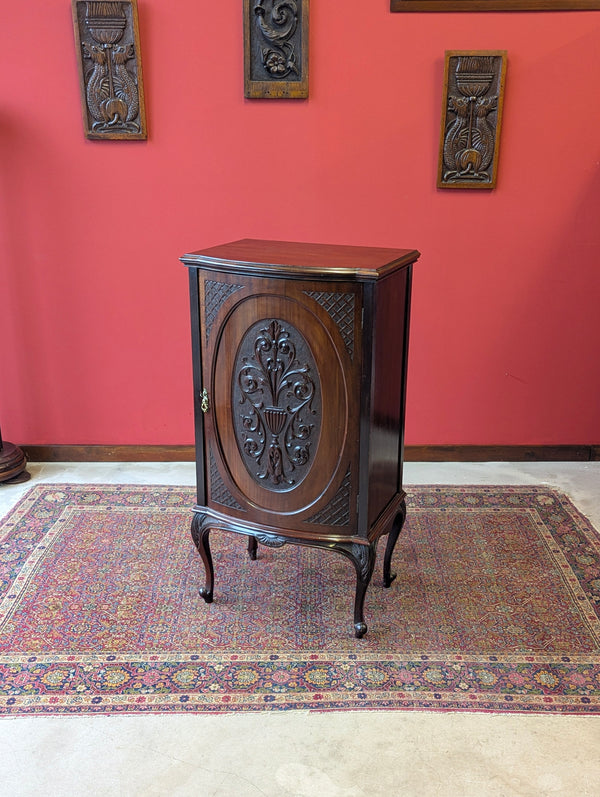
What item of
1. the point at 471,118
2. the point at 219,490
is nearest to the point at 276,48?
the point at 471,118

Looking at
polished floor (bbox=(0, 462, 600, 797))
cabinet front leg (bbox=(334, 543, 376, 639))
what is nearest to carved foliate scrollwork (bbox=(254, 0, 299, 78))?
cabinet front leg (bbox=(334, 543, 376, 639))

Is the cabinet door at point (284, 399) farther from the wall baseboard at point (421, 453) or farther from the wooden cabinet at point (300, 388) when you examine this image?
the wall baseboard at point (421, 453)

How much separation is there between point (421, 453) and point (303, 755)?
189 centimetres

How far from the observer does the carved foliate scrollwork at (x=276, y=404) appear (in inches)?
80.8

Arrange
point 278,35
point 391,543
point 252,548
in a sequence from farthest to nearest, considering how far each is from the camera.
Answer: point 278,35, point 252,548, point 391,543

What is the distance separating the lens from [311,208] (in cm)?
323

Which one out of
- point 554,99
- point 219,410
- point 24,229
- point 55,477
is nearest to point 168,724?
point 219,410

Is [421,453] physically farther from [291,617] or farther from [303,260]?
[303,260]

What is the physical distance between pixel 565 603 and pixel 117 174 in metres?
2.42

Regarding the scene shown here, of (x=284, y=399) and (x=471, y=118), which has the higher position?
(x=471, y=118)

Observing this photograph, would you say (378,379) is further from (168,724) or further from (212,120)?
(212,120)

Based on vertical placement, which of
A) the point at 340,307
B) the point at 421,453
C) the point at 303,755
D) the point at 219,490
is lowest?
the point at 303,755

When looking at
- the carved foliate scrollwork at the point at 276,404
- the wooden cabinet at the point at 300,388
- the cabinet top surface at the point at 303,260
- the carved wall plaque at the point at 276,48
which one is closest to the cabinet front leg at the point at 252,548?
the wooden cabinet at the point at 300,388

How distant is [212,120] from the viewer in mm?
3139
